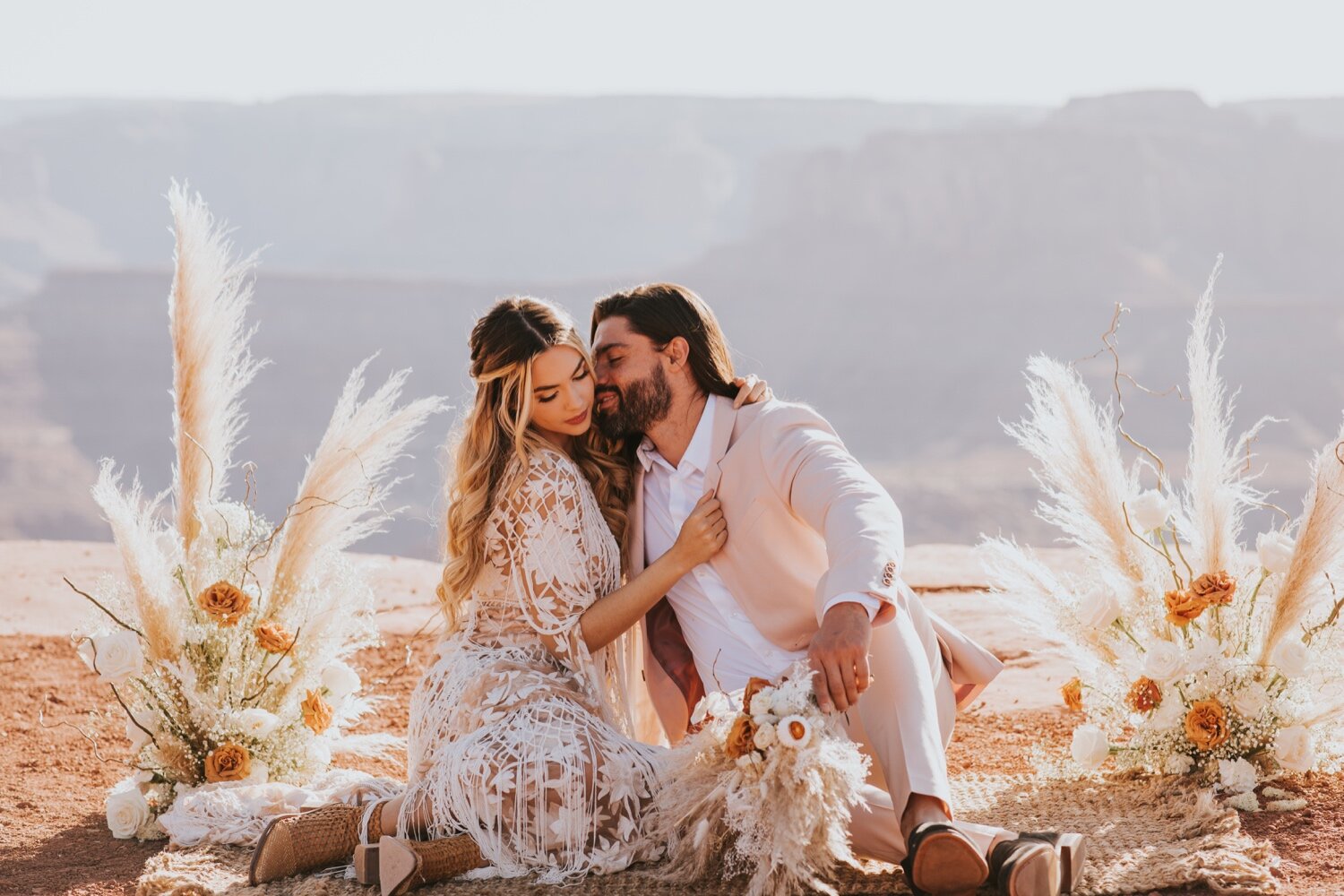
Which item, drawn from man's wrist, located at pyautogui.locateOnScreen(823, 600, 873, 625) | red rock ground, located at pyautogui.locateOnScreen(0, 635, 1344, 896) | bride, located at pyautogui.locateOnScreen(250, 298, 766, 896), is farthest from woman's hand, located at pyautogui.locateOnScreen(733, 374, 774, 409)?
red rock ground, located at pyautogui.locateOnScreen(0, 635, 1344, 896)

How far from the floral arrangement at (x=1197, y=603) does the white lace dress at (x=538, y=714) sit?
1.16m

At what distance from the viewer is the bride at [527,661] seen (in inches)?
113

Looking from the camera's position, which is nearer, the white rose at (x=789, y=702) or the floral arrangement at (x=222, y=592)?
the white rose at (x=789, y=702)

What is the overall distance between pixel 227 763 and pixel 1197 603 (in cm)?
245

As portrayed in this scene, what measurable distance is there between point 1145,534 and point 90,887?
2692mm

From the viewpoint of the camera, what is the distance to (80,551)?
771 cm

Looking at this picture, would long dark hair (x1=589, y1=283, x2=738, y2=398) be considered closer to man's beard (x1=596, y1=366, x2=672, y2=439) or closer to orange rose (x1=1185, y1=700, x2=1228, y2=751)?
man's beard (x1=596, y1=366, x2=672, y2=439)

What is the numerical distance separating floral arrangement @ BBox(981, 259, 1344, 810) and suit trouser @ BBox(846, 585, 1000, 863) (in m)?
0.82

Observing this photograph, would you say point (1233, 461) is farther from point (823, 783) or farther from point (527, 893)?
point (527, 893)

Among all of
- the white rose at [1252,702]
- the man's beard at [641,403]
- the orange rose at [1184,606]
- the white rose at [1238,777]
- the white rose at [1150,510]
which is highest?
the man's beard at [641,403]

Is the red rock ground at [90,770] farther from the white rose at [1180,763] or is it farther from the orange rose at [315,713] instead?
the orange rose at [315,713]

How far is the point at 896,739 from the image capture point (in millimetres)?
2721

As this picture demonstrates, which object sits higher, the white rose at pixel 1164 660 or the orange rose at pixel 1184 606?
the orange rose at pixel 1184 606

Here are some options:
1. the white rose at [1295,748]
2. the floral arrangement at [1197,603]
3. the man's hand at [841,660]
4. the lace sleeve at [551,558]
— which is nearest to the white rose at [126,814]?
the lace sleeve at [551,558]
